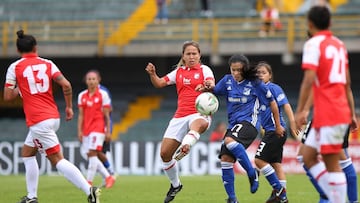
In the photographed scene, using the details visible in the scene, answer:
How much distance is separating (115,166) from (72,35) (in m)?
7.76

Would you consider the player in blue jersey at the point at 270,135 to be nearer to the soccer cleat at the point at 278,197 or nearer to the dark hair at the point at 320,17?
the soccer cleat at the point at 278,197

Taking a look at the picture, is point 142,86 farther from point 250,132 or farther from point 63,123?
point 250,132

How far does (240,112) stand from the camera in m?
11.6

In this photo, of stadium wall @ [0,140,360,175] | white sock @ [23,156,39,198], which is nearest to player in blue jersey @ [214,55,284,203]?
white sock @ [23,156,39,198]

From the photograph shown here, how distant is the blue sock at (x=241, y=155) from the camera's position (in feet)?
36.9

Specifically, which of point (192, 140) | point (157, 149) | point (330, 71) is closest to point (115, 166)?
point (157, 149)

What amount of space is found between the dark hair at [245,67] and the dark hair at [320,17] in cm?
273

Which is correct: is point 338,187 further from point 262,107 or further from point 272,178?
point 262,107

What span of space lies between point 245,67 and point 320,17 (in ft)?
9.28

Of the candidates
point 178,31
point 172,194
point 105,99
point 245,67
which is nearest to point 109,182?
point 105,99

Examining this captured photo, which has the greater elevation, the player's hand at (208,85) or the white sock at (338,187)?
the player's hand at (208,85)

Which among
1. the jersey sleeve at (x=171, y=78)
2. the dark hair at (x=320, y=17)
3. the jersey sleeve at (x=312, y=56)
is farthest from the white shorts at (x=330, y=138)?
the jersey sleeve at (x=171, y=78)

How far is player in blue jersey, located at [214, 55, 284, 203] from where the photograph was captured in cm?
1131

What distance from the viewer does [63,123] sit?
96.0ft
